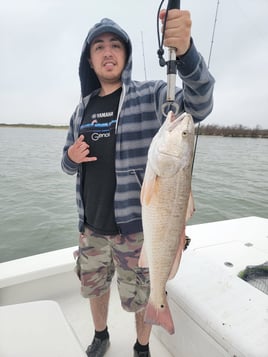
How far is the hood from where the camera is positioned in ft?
6.15

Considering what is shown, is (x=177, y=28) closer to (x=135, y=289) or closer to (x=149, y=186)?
(x=149, y=186)

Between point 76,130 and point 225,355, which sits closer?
point 225,355

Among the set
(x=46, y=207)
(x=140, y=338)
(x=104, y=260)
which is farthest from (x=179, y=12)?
Answer: (x=46, y=207)

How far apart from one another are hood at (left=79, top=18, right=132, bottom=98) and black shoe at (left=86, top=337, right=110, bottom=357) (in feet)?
6.58

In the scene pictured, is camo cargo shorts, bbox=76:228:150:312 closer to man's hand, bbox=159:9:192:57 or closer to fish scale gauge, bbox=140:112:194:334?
fish scale gauge, bbox=140:112:194:334

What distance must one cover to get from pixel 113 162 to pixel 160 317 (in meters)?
0.97

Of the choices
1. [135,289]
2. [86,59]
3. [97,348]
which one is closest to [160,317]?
[135,289]

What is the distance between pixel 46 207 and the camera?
26.5 ft

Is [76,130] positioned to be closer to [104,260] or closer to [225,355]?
[104,260]

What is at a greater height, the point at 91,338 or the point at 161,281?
the point at 161,281

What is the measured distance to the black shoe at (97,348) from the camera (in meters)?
2.32

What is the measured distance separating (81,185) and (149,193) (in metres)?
0.87

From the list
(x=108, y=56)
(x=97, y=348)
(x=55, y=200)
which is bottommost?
(x=55, y=200)

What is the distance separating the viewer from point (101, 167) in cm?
192
